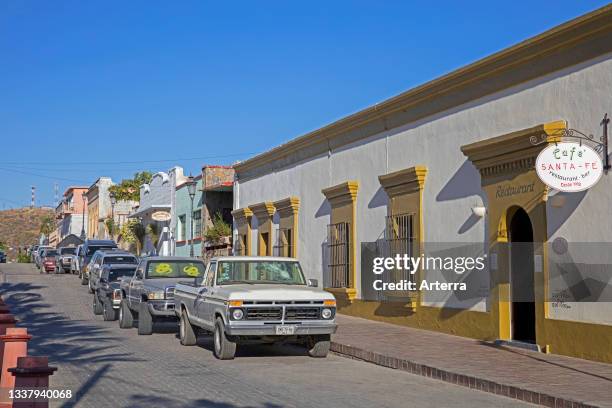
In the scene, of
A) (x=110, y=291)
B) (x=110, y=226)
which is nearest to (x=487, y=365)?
(x=110, y=291)

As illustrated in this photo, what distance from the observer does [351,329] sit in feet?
60.0

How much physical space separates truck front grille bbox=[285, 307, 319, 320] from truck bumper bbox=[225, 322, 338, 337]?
0.41 feet

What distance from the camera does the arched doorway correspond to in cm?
1488

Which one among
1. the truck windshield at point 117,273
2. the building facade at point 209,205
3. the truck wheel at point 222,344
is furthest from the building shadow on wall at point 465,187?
the building facade at point 209,205

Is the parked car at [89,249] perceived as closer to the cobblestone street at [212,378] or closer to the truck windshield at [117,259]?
the truck windshield at [117,259]

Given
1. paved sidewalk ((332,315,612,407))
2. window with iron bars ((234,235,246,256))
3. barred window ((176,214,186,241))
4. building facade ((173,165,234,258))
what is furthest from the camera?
barred window ((176,214,186,241))

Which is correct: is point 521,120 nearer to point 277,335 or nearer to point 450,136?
point 450,136

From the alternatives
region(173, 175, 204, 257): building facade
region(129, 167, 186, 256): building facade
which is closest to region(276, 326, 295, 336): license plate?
region(173, 175, 204, 257): building facade

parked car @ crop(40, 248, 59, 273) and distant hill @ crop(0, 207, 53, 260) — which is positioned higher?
distant hill @ crop(0, 207, 53, 260)

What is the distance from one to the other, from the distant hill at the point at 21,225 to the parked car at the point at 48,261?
84483 mm

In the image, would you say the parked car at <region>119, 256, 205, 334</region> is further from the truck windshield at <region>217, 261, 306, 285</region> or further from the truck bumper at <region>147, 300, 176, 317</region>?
the truck windshield at <region>217, 261, 306, 285</region>

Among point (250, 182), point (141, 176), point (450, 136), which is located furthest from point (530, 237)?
point (141, 176)

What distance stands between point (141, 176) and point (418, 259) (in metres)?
54.1

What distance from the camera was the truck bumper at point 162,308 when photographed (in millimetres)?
17594
